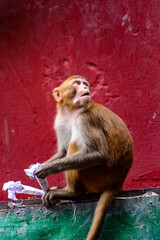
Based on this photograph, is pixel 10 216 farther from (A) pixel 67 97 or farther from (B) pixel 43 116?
(B) pixel 43 116

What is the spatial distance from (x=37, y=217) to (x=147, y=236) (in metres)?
0.89

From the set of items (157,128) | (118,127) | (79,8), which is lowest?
(118,127)

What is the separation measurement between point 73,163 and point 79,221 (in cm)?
47

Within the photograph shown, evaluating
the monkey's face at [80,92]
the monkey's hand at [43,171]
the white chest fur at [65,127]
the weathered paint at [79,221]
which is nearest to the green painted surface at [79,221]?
the weathered paint at [79,221]

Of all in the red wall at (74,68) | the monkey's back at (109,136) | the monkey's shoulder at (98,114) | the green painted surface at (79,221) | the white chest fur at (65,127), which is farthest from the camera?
the red wall at (74,68)

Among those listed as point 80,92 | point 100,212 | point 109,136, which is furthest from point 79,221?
point 80,92

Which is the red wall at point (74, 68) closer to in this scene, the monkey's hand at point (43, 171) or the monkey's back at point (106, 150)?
the monkey's back at point (106, 150)

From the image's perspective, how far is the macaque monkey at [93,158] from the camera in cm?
334

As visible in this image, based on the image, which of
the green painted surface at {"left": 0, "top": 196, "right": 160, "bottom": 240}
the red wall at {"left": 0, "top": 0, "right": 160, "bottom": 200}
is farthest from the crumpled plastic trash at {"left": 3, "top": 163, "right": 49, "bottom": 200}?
the red wall at {"left": 0, "top": 0, "right": 160, "bottom": 200}

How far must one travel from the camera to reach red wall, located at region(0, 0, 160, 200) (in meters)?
4.49

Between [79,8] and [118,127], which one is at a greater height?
[79,8]

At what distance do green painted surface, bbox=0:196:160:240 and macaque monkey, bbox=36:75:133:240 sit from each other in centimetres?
12

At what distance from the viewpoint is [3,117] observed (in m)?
4.73

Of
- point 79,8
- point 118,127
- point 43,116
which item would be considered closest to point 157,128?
point 118,127
